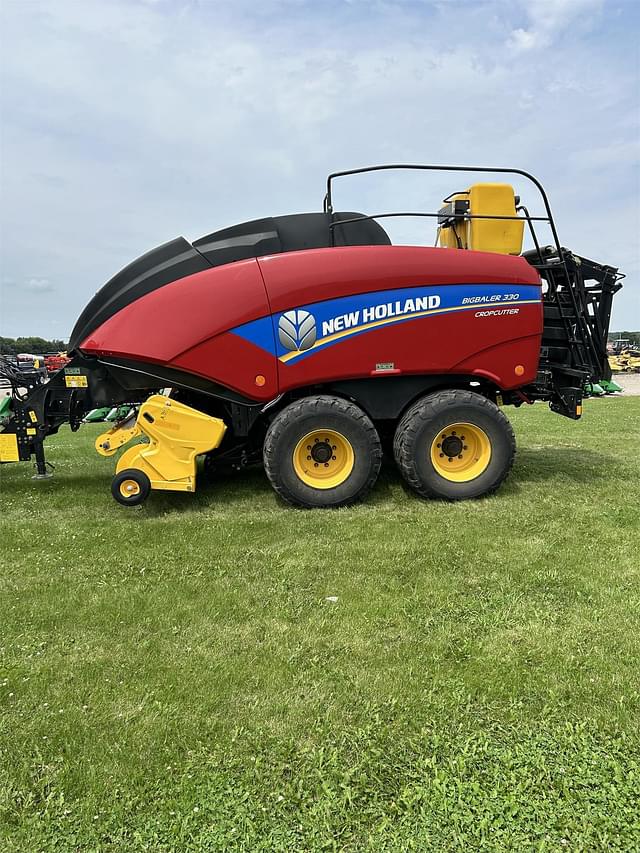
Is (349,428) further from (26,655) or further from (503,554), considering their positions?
(26,655)

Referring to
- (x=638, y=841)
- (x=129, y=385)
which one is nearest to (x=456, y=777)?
(x=638, y=841)

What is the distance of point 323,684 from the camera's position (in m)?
2.68

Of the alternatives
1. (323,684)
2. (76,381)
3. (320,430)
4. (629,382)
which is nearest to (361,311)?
(320,430)

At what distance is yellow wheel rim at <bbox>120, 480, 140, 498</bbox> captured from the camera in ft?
16.8

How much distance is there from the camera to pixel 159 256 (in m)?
5.38

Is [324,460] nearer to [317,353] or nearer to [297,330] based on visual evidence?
[317,353]

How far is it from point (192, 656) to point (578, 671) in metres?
1.92

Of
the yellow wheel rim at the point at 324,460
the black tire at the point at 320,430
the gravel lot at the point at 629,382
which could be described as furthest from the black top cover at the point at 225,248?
the gravel lot at the point at 629,382

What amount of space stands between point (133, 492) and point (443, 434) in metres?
2.95

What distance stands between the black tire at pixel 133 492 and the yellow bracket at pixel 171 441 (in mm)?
96

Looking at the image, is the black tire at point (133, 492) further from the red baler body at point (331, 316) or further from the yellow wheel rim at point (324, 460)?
the yellow wheel rim at point (324, 460)

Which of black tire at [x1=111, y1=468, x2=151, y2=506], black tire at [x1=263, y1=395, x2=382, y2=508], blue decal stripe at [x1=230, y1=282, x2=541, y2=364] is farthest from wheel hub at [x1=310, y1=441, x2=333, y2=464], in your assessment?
black tire at [x1=111, y1=468, x2=151, y2=506]

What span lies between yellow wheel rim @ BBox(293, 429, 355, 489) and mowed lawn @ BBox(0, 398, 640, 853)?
1.68 ft

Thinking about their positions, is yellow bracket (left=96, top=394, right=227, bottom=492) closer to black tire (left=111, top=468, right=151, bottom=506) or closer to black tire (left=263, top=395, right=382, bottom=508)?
black tire (left=111, top=468, right=151, bottom=506)
